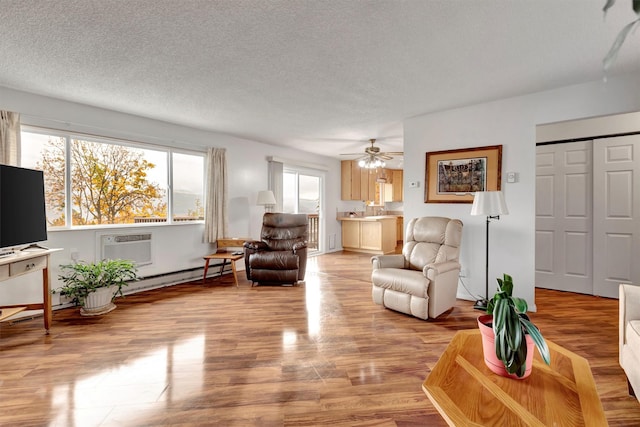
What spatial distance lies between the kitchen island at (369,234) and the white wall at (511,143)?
3071 mm

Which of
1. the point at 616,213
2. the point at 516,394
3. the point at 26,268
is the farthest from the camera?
the point at 616,213

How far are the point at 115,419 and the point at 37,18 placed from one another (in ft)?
8.40

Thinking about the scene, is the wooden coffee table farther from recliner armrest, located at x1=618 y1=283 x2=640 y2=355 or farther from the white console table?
the white console table

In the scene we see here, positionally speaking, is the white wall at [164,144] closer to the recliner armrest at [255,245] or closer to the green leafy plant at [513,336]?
the recliner armrest at [255,245]

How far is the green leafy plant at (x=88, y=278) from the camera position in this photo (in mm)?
3164

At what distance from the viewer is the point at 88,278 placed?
3193 millimetres

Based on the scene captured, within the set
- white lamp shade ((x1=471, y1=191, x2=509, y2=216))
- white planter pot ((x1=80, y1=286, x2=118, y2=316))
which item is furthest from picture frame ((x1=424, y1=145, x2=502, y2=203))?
white planter pot ((x1=80, y1=286, x2=118, y2=316))

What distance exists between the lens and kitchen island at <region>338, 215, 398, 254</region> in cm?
708

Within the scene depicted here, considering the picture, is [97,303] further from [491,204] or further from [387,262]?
[491,204]

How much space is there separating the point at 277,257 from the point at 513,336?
3392mm

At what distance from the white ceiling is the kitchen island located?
372cm

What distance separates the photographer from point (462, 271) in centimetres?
376

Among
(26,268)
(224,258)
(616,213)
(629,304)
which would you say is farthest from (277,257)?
(616,213)

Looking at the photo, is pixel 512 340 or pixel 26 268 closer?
pixel 512 340
